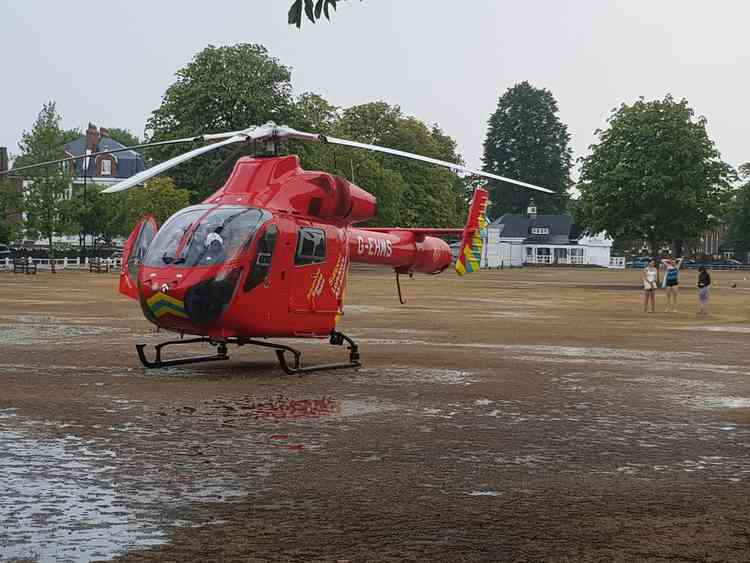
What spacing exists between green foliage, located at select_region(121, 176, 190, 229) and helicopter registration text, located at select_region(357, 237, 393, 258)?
172 feet

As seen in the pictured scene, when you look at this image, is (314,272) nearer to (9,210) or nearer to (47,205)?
(47,205)

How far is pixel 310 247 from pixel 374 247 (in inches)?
124

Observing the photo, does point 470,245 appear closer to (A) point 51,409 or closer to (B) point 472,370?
Result: (B) point 472,370

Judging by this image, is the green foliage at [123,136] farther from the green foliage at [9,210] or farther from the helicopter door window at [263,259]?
the helicopter door window at [263,259]

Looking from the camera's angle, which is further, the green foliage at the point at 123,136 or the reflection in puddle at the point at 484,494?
the green foliage at the point at 123,136

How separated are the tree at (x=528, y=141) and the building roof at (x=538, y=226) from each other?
4562 mm

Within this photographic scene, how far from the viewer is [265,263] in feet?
51.6

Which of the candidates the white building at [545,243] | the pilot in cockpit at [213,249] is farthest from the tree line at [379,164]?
the white building at [545,243]

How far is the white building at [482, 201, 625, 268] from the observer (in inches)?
5748

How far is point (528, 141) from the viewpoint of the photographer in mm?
153000

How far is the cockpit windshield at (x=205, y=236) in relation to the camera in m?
15.1

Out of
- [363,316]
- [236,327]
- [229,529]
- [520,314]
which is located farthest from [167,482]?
[520,314]

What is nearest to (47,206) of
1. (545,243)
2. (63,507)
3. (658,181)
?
(658,181)

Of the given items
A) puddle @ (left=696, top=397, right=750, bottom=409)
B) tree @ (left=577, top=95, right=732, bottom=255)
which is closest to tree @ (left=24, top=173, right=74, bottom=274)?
tree @ (left=577, top=95, right=732, bottom=255)
